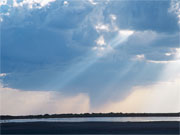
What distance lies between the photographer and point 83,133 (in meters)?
47.6

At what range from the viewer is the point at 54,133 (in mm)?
48031

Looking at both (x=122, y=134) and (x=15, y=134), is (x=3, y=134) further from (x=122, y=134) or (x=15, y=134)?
(x=122, y=134)

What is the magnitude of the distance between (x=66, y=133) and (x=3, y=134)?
7982 mm

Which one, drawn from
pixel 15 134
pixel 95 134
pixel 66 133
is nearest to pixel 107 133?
pixel 95 134

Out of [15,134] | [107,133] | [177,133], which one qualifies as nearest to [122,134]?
[107,133]

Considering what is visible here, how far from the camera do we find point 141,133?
4653cm

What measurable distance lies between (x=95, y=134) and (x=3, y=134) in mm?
11761

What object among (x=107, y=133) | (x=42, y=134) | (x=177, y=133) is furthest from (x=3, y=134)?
(x=177, y=133)

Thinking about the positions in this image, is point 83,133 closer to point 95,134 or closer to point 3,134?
point 95,134

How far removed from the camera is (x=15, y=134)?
48.1 m

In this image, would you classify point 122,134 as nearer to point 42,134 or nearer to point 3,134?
point 42,134

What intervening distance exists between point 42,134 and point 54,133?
1.71 meters

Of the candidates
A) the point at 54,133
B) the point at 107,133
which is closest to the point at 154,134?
the point at 107,133

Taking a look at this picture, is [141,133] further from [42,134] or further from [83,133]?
[42,134]
